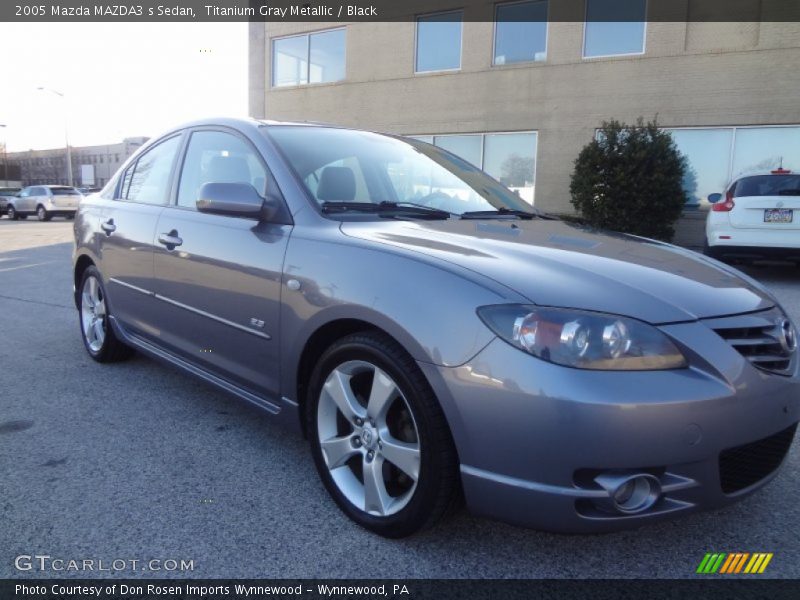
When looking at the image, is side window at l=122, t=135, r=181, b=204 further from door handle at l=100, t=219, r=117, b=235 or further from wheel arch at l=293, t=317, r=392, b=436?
wheel arch at l=293, t=317, r=392, b=436

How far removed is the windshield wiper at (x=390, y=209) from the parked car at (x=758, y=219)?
700 cm

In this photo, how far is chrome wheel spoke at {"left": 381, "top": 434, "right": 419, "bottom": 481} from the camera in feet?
6.68

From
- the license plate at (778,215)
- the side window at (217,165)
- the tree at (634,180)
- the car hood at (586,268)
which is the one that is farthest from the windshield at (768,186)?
the side window at (217,165)

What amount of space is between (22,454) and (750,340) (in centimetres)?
316

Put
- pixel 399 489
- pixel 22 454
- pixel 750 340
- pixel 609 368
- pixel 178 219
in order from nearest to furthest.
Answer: pixel 609 368 → pixel 750 340 → pixel 399 489 → pixel 22 454 → pixel 178 219

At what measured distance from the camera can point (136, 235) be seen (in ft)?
12.0

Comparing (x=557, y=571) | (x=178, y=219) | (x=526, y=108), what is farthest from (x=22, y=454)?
(x=526, y=108)

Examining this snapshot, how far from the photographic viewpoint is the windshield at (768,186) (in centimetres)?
821

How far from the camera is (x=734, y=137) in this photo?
41.0 ft

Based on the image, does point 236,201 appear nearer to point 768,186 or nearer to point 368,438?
point 368,438

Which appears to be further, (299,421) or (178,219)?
(178,219)

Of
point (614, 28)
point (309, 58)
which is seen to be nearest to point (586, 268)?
point (614, 28)

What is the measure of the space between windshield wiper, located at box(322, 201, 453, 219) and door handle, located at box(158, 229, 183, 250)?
1.00 meters

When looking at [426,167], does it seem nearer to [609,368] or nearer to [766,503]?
[609,368]
